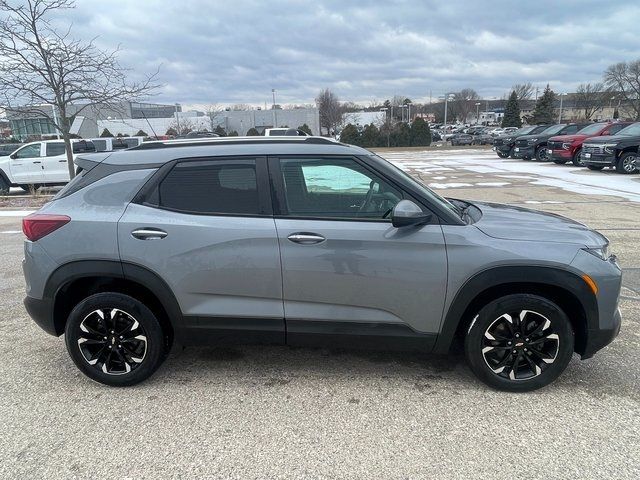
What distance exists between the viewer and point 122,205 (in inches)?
123

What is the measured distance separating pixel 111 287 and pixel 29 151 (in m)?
14.3

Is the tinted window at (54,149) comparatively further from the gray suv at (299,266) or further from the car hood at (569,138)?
the car hood at (569,138)

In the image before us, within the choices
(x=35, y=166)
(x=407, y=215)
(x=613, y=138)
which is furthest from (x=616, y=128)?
(x=35, y=166)

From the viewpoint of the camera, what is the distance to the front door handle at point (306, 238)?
295cm

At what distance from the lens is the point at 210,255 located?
3016 millimetres

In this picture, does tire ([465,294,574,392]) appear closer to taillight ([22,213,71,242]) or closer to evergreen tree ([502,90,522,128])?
taillight ([22,213,71,242])

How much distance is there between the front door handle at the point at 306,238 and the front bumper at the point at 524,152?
78.9 ft

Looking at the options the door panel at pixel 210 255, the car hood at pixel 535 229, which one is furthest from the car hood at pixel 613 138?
the door panel at pixel 210 255

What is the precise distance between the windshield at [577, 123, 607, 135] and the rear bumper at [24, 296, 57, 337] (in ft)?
72.3

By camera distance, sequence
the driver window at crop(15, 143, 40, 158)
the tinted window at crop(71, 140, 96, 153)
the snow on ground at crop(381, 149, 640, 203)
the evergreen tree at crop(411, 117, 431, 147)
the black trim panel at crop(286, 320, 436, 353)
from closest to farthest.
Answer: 1. the black trim panel at crop(286, 320, 436, 353)
2. the snow on ground at crop(381, 149, 640, 203)
3. the driver window at crop(15, 143, 40, 158)
4. the tinted window at crop(71, 140, 96, 153)
5. the evergreen tree at crop(411, 117, 431, 147)

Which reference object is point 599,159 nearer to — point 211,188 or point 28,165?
point 211,188

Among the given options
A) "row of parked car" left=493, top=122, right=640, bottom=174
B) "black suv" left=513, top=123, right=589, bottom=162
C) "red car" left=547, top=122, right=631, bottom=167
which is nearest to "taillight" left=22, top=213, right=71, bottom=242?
"row of parked car" left=493, top=122, right=640, bottom=174

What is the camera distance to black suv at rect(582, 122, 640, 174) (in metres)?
16.2

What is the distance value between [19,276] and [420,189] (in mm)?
5410
